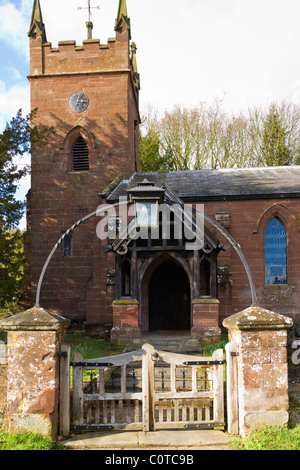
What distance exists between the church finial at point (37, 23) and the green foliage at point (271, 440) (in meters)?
18.9

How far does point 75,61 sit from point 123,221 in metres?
7.95

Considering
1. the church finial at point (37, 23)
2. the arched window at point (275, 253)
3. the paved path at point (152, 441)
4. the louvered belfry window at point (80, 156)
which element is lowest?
the paved path at point (152, 441)

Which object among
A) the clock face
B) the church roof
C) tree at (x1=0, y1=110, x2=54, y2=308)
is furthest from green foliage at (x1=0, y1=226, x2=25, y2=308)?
the clock face

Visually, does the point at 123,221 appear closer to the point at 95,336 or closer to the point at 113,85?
the point at 95,336

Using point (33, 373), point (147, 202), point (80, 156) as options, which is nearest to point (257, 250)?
→ point (80, 156)

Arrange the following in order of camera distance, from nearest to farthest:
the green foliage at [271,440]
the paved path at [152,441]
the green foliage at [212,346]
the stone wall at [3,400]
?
the green foliage at [271,440] → the paved path at [152,441] → the stone wall at [3,400] → the green foliage at [212,346]

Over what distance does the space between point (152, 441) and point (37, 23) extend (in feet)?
63.0

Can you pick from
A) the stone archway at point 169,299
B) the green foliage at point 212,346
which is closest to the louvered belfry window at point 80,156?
the stone archway at point 169,299

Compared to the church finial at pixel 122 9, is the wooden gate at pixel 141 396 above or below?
below

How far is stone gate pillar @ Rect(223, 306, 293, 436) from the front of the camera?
19.6 ft

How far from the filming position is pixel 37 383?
6.02 m

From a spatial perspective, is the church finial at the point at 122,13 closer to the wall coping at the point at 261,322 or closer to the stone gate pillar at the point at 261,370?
the wall coping at the point at 261,322

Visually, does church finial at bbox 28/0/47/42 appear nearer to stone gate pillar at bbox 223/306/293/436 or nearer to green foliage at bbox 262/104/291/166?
stone gate pillar at bbox 223/306/293/436

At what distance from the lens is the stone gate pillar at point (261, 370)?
19.6 feet
